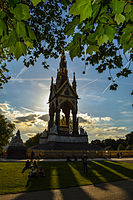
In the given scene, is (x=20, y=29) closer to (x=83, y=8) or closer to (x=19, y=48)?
(x=19, y=48)

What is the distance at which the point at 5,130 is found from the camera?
127 feet

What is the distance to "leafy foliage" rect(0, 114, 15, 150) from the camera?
37.2 metres

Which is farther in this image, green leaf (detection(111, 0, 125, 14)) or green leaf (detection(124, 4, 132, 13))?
green leaf (detection(124, 4, 132, 13))

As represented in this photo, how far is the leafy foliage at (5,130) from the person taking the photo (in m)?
37.2

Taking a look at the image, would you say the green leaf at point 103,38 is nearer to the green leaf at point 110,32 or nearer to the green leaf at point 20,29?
the green leaf at point 110,32

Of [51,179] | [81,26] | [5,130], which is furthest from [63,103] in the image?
[81,26]

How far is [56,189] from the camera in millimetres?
8219

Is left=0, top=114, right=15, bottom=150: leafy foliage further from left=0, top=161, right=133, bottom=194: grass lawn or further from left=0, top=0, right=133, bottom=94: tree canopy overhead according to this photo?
left=0, top=0, right=133, bottom=94: tree canopy overhead

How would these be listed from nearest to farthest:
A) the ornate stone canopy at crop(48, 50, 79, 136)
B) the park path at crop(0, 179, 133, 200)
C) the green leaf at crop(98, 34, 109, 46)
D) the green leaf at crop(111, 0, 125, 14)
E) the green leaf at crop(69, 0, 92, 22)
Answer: the green leaf at crop(69, 0, 92, 22) → the green leaf at crop(111, 0, 125, 14) → the green leaf at crop(98, 34, 109, 46) → the park path at crop(0, 179, 133, 200) → the ornate stone canopy at crop(48, 50, 79, 136)

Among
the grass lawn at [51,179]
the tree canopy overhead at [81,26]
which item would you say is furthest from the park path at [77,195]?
the tree canopy overhead at [81,26]

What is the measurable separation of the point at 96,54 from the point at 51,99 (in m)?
32.6

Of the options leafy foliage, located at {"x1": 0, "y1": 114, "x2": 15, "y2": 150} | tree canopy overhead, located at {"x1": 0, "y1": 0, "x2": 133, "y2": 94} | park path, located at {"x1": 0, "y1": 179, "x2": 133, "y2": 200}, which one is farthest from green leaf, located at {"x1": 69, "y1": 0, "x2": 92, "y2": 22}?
leafy foliage, located at {"x1": 0, "y1": 114, "x2": 15, "y2": 150}

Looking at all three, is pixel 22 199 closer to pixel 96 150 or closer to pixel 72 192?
pixel 72 192

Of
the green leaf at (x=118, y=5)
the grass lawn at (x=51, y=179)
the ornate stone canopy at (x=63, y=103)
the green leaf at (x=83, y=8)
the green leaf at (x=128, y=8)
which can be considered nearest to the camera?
the green leaf at (x=83, y=8)
